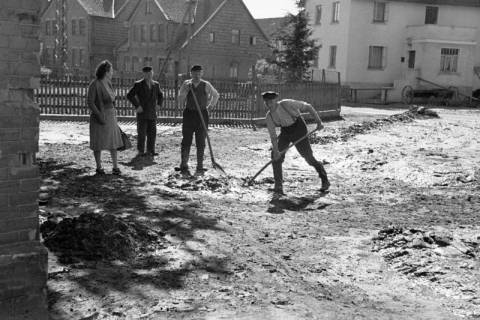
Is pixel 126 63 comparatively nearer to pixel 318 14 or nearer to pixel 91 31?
pixel 91 31

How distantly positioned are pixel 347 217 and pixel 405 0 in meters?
31.6

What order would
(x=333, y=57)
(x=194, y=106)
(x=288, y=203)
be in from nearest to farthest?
1. (x=288, y=203)
2. (x=194, y=106)
3. (x=333, y=57)

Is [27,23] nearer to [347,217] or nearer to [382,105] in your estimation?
[347,217]

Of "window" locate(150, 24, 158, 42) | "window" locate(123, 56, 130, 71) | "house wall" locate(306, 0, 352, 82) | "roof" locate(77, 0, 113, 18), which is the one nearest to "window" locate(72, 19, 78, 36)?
"roof" locate(77, 0, 113, 18)

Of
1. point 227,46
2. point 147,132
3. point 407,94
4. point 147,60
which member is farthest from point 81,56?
point 147,132

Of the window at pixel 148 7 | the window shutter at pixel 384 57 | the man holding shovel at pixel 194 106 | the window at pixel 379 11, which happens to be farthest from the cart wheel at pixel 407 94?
the man holding shovel at pixel 194 106

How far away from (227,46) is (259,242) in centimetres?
3689

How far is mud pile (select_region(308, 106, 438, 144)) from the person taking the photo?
15.1 m

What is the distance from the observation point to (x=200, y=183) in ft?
29.3

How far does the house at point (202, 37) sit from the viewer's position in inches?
1606

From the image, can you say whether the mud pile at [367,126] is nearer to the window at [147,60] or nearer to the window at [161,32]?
the window at [161,32]

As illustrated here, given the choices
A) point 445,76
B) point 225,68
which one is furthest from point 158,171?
point 225,68

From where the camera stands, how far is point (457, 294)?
4.82 metres

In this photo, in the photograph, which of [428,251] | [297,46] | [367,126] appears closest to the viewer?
[428,251]
